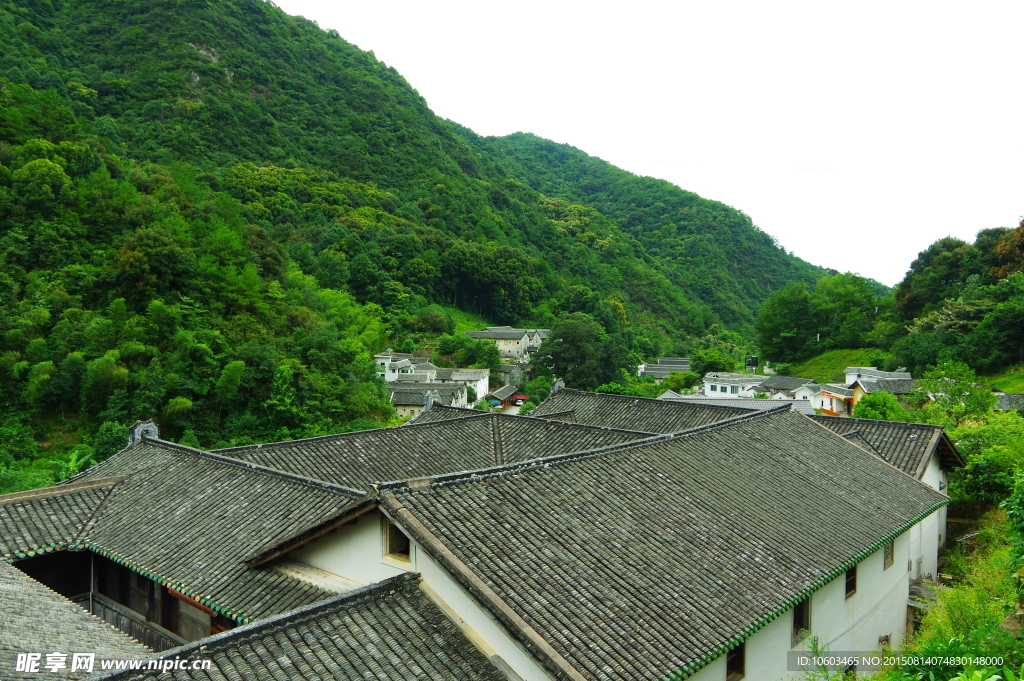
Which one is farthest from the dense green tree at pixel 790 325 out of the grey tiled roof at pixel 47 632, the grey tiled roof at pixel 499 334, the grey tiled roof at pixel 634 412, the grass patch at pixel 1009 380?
the grey tiled roof at pixel 47 632

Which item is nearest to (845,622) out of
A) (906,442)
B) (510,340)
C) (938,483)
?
(906,442)

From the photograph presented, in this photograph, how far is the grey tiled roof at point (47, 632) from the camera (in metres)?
6.53

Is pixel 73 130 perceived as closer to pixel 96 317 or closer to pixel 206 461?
pixel 96 317

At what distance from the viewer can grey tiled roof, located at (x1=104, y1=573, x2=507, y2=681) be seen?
6160mm

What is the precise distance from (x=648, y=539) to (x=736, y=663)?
7.36ft

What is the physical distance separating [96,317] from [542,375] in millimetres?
39515

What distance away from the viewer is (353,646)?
22.0 ft

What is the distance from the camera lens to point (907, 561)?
→ 1454 cm

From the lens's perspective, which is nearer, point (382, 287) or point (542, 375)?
point (542, 375)

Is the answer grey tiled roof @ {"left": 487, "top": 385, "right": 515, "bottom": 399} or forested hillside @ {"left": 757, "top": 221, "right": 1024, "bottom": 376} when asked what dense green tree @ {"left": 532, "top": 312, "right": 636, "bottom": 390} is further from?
forested hillside @ {"left": 757, "top": 221, "right": 1024, "bottom": 376}

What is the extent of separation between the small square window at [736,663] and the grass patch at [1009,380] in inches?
1728

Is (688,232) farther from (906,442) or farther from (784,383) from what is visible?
(906,442)

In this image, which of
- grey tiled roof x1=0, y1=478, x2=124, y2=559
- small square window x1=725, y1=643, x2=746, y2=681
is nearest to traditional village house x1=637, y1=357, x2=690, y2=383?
small square window x1=725, y1=643, x2=746, y2=681

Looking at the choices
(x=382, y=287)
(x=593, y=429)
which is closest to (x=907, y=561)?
(x=593, y=429)
